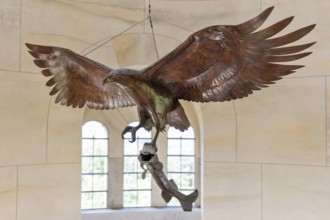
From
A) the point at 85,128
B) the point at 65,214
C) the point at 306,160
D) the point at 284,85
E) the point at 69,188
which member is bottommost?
the point at 65,214

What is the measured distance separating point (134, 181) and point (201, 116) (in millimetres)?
903

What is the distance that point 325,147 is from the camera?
1.81 meters

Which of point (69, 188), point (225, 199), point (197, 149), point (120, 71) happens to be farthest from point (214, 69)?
point (197, 149)

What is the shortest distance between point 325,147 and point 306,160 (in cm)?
11

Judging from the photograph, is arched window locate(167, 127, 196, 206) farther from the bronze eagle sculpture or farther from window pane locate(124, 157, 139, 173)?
the bronze eagle sculpture

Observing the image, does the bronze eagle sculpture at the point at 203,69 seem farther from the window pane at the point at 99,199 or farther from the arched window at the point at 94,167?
the window pane at the point at 99,199

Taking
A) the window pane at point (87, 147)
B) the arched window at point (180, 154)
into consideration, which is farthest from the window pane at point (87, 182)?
the arched window at point (180, 154)

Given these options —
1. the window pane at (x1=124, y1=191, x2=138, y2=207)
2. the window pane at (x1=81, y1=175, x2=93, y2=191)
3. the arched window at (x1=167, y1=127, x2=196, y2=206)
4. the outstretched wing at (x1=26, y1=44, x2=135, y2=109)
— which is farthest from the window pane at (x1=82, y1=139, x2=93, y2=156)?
the outstretched wing at (x1=26, y1=44, x2=135, y2=109)

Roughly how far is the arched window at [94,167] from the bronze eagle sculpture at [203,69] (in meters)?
1.45

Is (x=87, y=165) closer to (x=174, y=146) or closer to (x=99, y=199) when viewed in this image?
(x=99, y=199)

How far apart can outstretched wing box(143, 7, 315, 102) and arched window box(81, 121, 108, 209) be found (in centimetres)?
162

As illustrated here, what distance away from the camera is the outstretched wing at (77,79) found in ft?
3.83

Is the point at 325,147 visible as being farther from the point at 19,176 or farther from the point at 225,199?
the point at 19,176

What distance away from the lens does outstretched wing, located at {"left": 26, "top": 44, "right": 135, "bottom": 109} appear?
1166 millimetres
